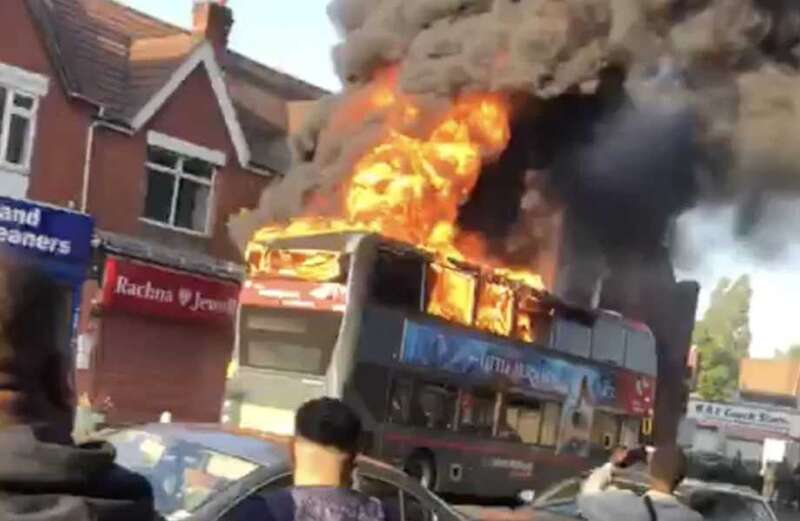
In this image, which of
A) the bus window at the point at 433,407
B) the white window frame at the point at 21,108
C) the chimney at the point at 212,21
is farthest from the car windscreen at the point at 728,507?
the chimney at the point at 212,21

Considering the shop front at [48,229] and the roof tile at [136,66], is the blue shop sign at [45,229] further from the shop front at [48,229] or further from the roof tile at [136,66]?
the roof tile at [136,66]

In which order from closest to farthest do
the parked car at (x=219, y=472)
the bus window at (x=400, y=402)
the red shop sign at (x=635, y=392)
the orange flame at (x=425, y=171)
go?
1. the parked car at (x=219, y=472)
2. the bus window at (x=400, y=402)
3. the red shop sign at (x=635, y=392)
4. the orange flame at (x=425, y=171)

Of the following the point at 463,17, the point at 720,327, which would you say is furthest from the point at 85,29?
the point at 720,327

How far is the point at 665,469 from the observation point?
545 centimetres

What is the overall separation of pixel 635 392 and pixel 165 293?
28.4 ft

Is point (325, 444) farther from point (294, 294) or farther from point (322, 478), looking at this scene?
point (294, 294)

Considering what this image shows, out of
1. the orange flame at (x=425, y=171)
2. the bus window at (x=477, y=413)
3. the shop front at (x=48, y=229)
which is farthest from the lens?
the orange flame at (x=425, y=171)

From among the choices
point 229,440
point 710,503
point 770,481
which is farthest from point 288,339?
point 770,481

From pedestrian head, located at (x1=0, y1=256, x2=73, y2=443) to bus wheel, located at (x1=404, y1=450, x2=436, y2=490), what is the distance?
1663 centimetres

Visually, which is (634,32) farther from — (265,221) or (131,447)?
(131,447)

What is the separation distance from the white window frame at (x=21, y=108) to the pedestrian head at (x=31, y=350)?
75.0 ft

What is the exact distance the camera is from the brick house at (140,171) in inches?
988

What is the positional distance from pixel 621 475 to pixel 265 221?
18740mm

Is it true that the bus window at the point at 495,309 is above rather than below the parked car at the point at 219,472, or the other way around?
above
